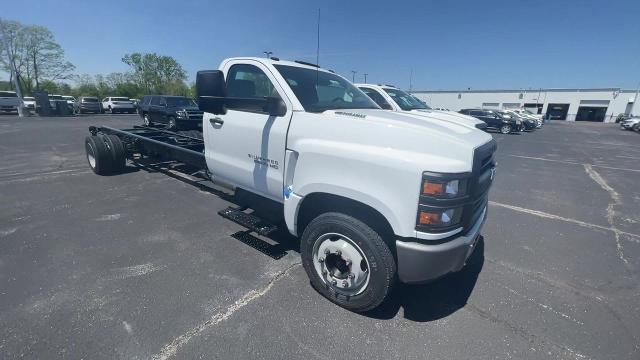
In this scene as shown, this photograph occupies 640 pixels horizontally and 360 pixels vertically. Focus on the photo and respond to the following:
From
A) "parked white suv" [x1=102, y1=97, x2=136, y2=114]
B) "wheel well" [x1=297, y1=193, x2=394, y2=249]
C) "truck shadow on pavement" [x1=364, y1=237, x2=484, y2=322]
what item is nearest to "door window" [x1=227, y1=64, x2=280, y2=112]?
"wheel well" [x1=297, y1=193, x2=394, y2=249]

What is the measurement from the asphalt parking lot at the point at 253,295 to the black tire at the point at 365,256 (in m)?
0.15

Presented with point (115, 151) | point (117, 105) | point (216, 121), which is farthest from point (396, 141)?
point (117, 105)

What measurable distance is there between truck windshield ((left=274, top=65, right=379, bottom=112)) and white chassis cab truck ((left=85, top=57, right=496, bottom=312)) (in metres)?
0.02

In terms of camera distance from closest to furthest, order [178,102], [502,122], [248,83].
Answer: [248,83], [178,102], [502,122]

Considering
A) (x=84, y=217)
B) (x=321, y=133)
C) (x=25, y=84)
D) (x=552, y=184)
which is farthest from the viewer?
(x=25, y=84)

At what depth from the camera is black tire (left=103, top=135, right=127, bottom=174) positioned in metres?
6.31

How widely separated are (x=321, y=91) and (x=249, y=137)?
37.5 inches

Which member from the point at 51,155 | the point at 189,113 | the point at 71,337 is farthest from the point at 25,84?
the point at 71,337

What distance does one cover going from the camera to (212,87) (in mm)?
2836

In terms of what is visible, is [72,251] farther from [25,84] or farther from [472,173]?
[25,84]

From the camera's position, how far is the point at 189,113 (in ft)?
46.8

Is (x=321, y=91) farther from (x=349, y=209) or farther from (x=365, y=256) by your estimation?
(x=365, y=256)

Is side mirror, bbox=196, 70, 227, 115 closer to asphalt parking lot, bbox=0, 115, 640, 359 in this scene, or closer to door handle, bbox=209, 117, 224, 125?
door handle, bbox=209, 117, 224, 125

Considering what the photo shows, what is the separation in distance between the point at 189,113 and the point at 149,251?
40.7ft
